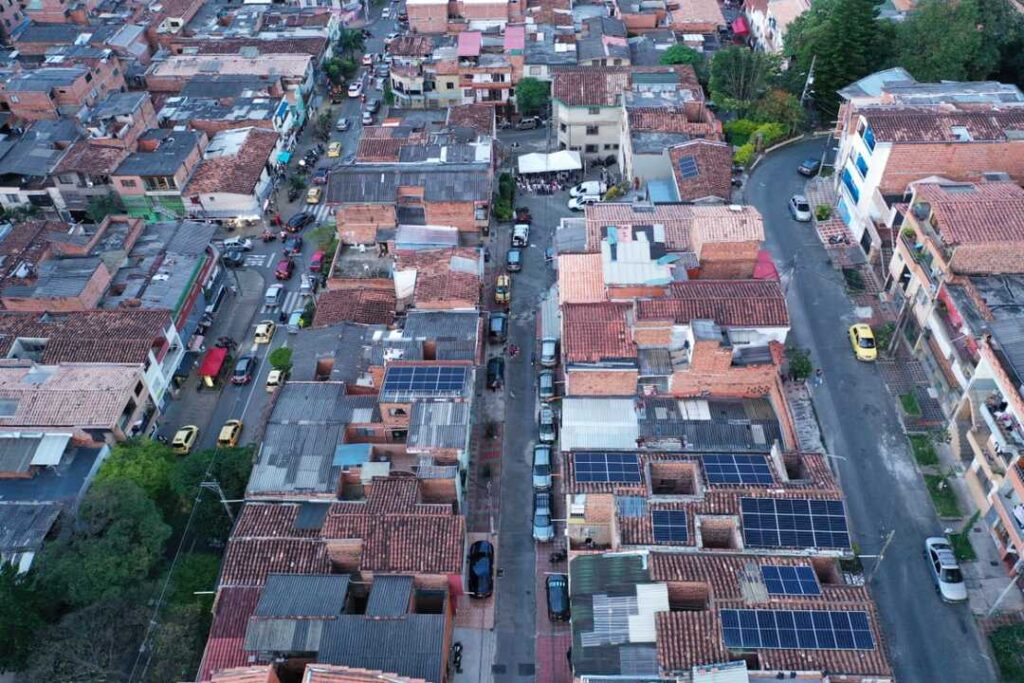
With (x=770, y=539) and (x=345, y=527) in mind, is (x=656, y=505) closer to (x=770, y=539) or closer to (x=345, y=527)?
(x=770, y=539)

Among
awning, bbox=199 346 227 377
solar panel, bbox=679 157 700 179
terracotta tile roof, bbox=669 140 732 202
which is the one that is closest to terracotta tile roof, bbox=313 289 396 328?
awning, bbox=199 346 227 377

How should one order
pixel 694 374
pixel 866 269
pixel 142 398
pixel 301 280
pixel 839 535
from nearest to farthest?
pixel 839 535
pixel 694 374
pixel 142 398
pixel 866 269
pixel 301 280

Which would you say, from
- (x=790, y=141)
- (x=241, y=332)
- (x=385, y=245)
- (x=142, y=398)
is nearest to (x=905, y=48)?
(x=790, y=141)

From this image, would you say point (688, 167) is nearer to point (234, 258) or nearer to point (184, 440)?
point (234, 258)

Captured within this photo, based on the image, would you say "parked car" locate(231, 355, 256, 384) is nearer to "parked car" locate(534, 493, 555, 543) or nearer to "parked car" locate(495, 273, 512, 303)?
"parked car" locate(495, 273, 512, 303)

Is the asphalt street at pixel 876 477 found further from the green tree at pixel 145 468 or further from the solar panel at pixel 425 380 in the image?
the green tree at pixel 145 468

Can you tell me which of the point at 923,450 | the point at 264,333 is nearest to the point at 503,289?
the point at 264,333
